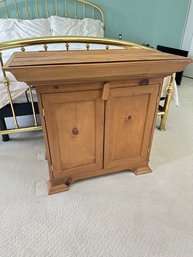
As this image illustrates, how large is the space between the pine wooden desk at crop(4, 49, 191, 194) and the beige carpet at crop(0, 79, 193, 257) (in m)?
0.13

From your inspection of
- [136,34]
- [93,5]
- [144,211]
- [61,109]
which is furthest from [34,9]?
[144,211]

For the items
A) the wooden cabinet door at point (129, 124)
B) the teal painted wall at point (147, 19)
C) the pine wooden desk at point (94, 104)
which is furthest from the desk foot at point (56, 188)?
the teal painted wall at point (147, 19)

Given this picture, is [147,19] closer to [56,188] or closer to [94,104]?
[94,104]

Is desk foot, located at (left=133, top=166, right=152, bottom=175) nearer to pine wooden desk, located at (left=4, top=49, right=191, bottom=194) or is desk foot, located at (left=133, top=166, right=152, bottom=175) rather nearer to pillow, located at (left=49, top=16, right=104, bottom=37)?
pine wooden desk, located at (left=4, top=49, right=191, bottom=194)

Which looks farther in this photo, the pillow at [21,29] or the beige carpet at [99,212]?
the pillow at [21,29]

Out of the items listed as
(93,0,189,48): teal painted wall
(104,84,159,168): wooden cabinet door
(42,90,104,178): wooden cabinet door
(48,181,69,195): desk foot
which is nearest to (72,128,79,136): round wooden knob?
(42,90,104,178): wooden cabinet door

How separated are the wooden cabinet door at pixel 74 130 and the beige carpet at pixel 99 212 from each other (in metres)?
0.20

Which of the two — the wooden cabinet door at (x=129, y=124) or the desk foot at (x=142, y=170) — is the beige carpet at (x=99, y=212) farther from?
the wooden cabinet door at (x=129, y=124)

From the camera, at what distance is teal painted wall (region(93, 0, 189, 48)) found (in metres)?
3.25

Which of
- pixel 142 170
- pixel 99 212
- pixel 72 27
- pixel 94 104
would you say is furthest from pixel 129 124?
pixel 72 27

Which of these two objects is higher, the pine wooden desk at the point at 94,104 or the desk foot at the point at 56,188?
the pine wooden desk at the point at 94,104

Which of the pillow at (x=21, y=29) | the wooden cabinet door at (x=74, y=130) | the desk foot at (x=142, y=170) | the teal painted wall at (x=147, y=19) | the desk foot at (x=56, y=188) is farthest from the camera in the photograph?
the teal painted wall at (x=147, y=19)

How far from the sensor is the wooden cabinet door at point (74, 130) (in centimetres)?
107

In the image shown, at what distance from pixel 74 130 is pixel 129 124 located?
386 mm
